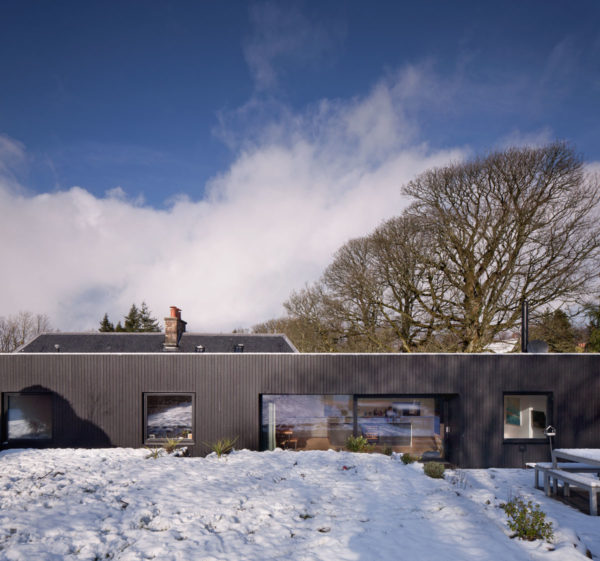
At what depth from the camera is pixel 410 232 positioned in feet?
51.9

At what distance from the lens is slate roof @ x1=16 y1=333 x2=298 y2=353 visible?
48.7 ft

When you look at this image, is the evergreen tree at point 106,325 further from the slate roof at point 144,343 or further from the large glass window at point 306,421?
the large glass window at point 306,421

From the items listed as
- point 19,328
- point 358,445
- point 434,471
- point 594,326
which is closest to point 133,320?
point 19,328

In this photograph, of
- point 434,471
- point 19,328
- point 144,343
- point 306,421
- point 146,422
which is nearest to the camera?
point 434,471

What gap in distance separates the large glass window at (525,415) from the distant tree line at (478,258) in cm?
419

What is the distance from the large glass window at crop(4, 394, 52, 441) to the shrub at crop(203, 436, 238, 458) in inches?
174

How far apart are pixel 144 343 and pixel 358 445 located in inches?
382

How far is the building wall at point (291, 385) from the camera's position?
33.3 feet

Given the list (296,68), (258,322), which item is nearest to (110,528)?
(296,68)

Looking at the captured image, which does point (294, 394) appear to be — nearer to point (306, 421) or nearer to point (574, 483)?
point (306, 421)

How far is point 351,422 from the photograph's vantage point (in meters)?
10.4

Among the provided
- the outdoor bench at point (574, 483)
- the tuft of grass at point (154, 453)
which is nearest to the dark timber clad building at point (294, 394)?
the tuft of grass at point (154, 453)

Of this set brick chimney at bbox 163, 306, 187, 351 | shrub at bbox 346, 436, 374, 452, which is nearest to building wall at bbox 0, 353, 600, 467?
shrub at bbox 346, 436, 374, 452

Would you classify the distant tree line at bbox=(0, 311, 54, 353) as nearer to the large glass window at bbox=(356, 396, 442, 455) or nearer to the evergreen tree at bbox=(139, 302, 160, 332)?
the evergreen tree at bbox=(139, 302, 160, 332)
